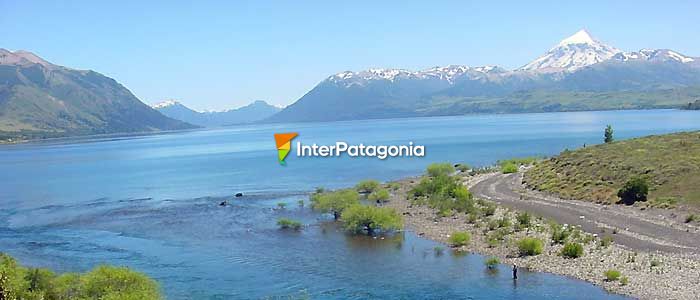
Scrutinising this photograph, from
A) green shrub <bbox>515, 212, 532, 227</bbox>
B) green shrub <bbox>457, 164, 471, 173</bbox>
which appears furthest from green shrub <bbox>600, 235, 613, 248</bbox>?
green shrub <bbox>457, 164, 471, 173</bbox>

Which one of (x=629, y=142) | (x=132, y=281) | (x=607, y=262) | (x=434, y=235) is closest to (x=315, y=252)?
(x=434, y=235)

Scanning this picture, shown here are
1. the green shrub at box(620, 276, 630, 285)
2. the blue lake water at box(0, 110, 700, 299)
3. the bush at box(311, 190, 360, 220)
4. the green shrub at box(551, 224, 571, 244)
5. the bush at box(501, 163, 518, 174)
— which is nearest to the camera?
the green shrub at box(620, 276, 630, 285)

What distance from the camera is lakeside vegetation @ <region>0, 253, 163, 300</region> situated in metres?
36.6

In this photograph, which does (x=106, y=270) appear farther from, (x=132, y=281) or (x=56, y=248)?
(x=56, y=248)

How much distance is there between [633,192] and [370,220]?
99.1 feet

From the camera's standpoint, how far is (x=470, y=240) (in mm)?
58156

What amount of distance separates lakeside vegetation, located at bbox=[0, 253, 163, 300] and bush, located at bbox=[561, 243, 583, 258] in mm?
32035

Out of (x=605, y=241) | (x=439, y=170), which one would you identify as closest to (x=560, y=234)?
(x=605, y=241)

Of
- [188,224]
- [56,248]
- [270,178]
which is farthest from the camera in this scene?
[270,178]

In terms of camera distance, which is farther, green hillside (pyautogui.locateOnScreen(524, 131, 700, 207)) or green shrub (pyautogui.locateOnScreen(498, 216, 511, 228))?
green hillside (pyautogui.locateOnScreen(524, 131, 700, 207))

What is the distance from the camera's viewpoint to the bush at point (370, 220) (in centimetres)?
6406

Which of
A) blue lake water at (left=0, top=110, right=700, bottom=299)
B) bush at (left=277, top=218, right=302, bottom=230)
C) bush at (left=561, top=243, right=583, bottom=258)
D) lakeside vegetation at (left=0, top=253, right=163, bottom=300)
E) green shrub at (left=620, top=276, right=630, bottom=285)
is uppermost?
lakeside vegetation at (left=0, top=253, right=163, bottom=300)

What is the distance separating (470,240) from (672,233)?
1776cm

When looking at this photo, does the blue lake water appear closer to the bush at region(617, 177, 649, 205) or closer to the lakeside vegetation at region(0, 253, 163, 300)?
the lakeside vegetation at region(0, 253, 163, 300)
